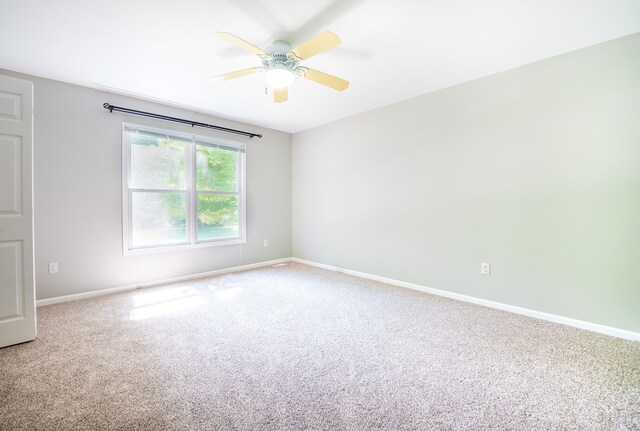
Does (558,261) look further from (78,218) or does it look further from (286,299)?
(78,218)

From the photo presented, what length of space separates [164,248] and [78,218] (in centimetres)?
96

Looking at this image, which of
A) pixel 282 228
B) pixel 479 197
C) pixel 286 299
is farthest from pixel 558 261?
pixel 282 228

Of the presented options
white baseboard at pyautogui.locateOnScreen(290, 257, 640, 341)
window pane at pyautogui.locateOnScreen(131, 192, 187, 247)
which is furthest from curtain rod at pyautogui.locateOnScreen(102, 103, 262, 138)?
white baseboard at pyautogui.locateOnScreen(290, 257, 640, 341)

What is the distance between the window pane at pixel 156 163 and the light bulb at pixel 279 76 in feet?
7.12

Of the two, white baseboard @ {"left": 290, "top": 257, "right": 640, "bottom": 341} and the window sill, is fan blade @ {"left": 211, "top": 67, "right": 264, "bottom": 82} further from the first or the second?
white baseboard @ {"left": 290, "top": 257, "right": 640, "bottom": 341}

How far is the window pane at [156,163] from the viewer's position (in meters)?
3.47

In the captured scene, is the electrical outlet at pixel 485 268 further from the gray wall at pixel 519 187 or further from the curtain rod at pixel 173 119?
the curtain rod at pixel 173 119

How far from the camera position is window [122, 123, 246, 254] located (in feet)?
11.3

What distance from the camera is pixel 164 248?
3.67m

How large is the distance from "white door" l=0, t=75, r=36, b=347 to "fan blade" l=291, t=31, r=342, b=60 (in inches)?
84.6

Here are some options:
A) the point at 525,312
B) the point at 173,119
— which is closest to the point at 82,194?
the point at 173,119

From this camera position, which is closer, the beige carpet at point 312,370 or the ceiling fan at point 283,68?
the beige carpet at point 312,370

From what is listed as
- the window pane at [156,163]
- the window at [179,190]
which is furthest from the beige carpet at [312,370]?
the window pane at [156,163]

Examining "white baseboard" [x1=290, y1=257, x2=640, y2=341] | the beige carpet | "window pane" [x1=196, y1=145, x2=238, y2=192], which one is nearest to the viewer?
the beige carpet
